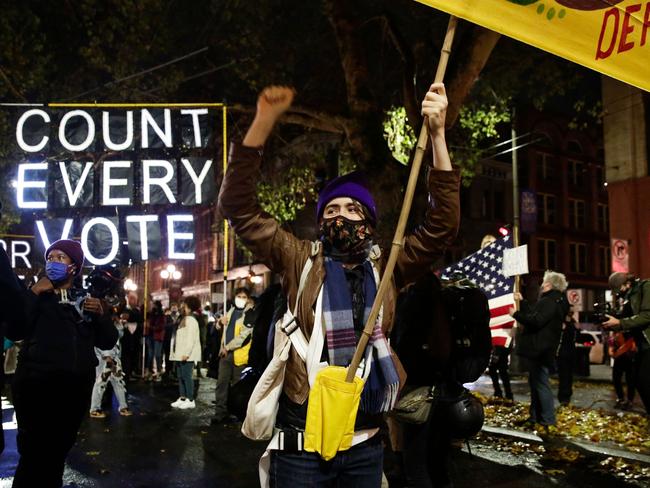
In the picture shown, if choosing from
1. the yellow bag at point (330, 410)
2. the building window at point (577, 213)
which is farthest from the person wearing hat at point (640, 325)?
the building window at point (577, 213)

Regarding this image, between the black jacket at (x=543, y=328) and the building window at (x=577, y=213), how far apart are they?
4588 centimetres

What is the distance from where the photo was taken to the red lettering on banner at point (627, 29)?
130 inches

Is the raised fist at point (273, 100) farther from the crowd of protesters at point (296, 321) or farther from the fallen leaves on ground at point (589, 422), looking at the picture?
the fallen leaves on ground at point (589, 422)

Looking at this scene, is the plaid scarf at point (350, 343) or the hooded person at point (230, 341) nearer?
the plaid scarf at point (350, 343)

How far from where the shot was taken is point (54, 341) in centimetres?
470

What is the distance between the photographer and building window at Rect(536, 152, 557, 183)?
50906 mm

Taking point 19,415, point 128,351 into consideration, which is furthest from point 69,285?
point 128,351

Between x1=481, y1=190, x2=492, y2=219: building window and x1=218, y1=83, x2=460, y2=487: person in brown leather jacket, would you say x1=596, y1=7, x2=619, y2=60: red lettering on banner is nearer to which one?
x1=218, y1=83, x2=460, y2=487: person in brown leather jacket

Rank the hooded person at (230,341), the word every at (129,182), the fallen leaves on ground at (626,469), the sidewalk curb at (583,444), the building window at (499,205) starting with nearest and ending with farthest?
the fallen leaves on ground at (626,469) < the sidewalk curb at (583,444) < the word every at (129,182) < the hooded person at (230,341) < the building window at (499,205)

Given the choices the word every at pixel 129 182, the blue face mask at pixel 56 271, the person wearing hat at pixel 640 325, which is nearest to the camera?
the blue face mask at pixel 56 271

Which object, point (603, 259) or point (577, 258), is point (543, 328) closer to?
point (577, 258)

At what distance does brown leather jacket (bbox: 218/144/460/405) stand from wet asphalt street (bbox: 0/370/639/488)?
12.7ft

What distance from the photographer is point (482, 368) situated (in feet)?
17.5

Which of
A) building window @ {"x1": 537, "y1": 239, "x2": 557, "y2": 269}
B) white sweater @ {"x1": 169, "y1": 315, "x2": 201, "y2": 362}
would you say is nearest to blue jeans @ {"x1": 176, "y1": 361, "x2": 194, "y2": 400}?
white sweater @ {"x1": 169, "y1": 315, "x2": 201, "y2": 362}
